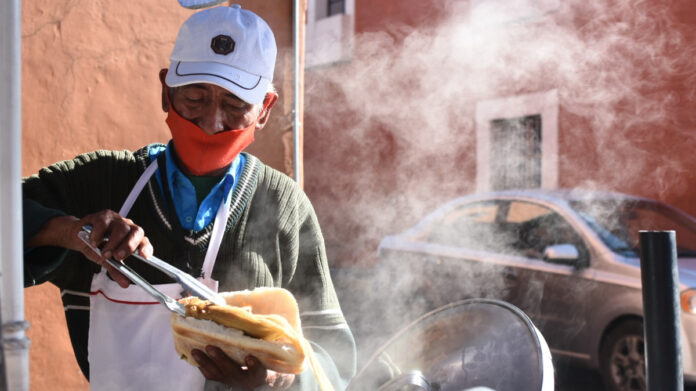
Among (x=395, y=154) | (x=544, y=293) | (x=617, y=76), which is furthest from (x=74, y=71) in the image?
(x=395, y=154)

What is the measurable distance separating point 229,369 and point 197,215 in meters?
0.49

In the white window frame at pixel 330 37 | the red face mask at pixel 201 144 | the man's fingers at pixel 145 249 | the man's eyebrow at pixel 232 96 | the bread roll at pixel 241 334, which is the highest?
the white window frame at pixel 330 37

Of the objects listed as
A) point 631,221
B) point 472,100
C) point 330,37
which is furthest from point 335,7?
point 631,221

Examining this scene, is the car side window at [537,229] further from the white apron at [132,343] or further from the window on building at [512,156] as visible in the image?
the white apron at [132,343]

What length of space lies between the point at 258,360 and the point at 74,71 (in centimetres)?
235

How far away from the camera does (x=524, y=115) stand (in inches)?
393

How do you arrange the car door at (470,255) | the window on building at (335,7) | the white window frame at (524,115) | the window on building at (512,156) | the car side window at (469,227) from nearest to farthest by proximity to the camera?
the car door at (470,255)
the car side window at (469,227)
the white window frame at (524,115)
the window on building at (512,156)
the window on building at (335,7)

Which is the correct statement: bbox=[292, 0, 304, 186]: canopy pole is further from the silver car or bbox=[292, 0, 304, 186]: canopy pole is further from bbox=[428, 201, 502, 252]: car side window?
bbox=[428, 201, 502, 252]: car side window

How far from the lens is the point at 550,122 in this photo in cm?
949

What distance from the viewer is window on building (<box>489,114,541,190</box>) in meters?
10.0

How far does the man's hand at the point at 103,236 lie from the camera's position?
1276 mm

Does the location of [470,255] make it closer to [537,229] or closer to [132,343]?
[537,229]

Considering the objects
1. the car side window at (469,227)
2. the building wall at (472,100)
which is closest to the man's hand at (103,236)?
the car side window at (469,227)

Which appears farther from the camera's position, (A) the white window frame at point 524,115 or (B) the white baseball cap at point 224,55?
(A) the white window frame at point 524,115
